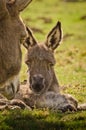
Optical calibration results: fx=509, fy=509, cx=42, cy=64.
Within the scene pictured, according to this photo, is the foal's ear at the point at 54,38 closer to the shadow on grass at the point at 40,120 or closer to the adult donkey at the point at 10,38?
the shadow on grass at the point at 40,120

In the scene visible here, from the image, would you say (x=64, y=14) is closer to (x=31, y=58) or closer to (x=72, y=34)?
(x=72, y=34)

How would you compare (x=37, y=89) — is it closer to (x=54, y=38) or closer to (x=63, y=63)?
(x=54, y=38)

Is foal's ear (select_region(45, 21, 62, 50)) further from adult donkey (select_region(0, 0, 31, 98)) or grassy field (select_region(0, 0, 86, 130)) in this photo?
adult donkey (select_region(0, 0, 31, 98))

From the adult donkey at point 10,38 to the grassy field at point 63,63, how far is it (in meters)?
0.98

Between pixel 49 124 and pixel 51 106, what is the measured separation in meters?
1.77

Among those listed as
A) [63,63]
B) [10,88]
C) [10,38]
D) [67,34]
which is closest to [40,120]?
[10,88]

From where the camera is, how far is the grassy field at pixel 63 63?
1034 cm

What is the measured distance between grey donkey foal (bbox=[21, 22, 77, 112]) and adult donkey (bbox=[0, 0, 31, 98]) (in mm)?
1753

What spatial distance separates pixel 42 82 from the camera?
11812 mm

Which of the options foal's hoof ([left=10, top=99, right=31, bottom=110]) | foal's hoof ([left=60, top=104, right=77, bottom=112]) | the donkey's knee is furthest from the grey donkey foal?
the donkey's knee

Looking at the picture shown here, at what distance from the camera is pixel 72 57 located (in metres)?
31.7

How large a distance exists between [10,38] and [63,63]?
1827cm

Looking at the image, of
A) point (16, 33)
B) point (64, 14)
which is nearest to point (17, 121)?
point (16, 33)

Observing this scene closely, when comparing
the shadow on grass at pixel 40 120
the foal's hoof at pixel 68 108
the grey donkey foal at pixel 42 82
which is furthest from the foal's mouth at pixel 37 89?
the shadow on grass at pixel 40 120
